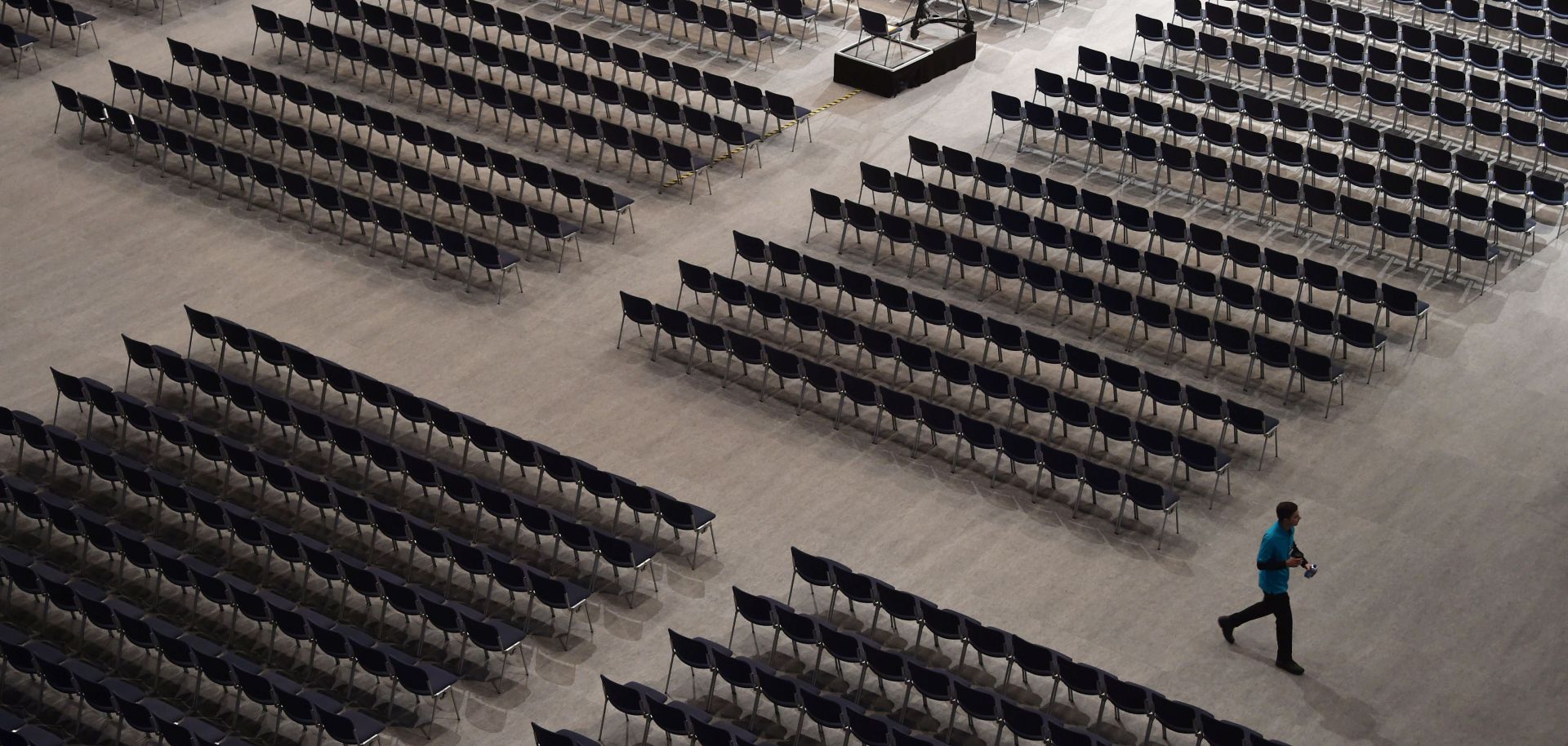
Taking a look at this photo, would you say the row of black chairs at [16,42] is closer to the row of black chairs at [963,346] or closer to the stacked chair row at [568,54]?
the stacked chair row at [568,54]

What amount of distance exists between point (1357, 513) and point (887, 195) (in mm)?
8173

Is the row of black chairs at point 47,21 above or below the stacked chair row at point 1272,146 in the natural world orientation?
below

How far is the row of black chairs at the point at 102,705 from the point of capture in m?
17.4

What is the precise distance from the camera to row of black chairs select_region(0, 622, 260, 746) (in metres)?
17.4

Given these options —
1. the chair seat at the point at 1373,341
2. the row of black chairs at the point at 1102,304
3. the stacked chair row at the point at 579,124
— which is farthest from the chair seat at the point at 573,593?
the chair seat at the point at 1373,341

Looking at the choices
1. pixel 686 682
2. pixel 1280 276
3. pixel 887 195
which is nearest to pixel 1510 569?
pixel 1280 276

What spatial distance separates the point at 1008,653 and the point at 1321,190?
8627mm

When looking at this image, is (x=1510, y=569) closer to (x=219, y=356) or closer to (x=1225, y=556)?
(x=1225, y=556)

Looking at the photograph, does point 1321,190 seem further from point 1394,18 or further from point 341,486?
point 341,486

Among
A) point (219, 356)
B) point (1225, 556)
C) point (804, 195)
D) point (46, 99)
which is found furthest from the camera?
point (46, 99)

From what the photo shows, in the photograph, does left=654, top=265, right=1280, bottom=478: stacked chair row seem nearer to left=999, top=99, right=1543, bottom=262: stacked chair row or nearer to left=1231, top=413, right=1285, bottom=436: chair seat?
left=1231, top=413, right=1285, bottom=436: chair seat

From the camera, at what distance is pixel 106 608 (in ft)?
61.3

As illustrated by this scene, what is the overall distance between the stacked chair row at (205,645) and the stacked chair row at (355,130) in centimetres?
722

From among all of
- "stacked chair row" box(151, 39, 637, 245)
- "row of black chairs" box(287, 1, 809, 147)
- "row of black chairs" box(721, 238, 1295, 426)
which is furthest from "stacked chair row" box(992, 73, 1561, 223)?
"stacked chair row" box(151, 39, 637, 245)
